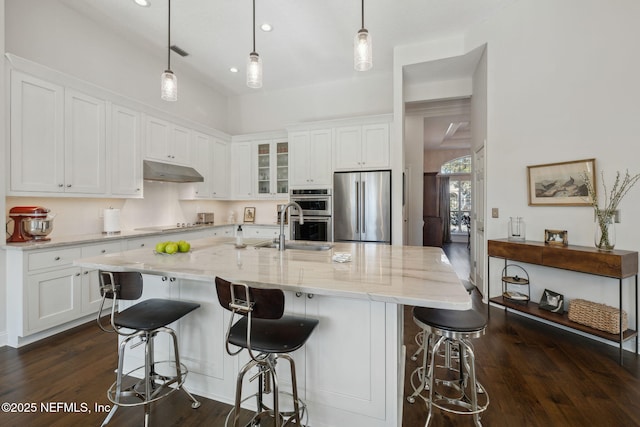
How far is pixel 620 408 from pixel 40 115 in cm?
522

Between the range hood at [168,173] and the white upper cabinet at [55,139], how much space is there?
0.54 meters

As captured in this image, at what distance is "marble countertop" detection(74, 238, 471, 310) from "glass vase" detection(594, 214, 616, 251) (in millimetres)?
1505

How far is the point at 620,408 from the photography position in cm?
178

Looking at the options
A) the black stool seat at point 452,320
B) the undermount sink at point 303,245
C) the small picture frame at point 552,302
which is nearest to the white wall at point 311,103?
the undermount sink at point 303,245

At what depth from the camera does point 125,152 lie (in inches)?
141

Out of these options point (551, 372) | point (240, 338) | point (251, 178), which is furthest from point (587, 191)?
point (251, 178)

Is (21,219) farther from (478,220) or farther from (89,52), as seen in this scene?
(478,220)

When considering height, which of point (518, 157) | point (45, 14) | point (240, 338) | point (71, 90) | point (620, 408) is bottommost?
point (620, 408)

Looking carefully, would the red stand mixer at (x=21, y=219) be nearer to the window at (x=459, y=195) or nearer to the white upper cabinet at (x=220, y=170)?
the white upper cabinet at (x=220, y=170)

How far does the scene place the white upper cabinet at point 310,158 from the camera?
15.2 feet

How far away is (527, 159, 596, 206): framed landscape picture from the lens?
9.08 ft

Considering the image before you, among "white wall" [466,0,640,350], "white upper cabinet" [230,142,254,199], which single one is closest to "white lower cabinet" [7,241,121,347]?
"white upper cabinet" [230,142,254,199]

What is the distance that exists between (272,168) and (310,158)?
927mm

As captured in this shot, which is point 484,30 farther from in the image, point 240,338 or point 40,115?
point 40,115
